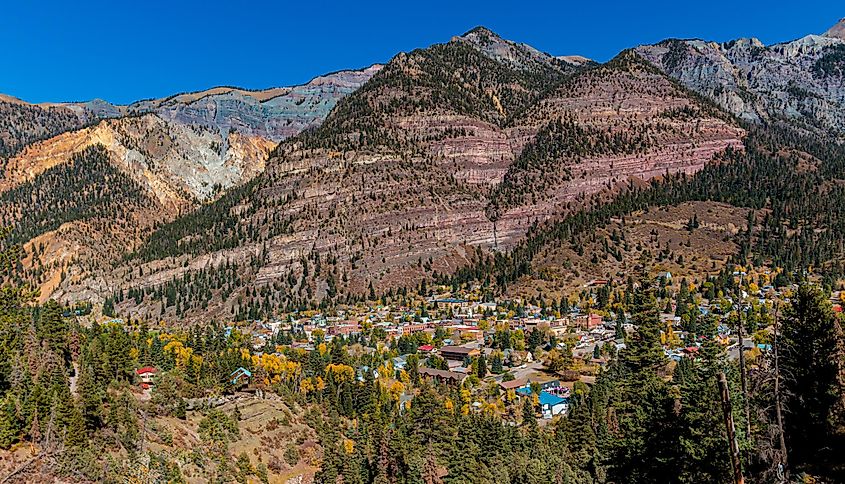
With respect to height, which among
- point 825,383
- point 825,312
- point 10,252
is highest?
point 10,252

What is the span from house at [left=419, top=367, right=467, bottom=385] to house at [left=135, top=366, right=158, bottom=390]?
41677 millimetres

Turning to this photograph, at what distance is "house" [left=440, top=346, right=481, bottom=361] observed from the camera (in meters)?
115

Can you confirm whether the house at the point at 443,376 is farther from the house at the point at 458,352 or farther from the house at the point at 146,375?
the house at the point at 146,375

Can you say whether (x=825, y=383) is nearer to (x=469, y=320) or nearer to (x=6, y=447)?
(x=6, y=447)

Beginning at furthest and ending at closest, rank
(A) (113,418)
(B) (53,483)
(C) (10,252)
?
(A) (113,418)
(B) (53,483)
(C) (10,252)

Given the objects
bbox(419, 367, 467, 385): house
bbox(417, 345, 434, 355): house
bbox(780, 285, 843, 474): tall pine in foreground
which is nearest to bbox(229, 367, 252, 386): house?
bbox(419, 367, 467, 385): house

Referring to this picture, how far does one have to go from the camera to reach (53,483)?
31016 mm

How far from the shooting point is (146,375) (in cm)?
7962

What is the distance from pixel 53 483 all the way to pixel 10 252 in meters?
15.6

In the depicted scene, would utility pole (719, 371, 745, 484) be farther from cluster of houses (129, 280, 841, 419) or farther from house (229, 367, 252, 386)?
house (229, 367, 252, 386)

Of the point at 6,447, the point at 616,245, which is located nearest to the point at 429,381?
the point at 6,447

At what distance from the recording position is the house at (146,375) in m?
75.2

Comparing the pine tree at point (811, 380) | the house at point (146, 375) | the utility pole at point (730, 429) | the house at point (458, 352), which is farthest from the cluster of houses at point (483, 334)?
the utility pole at point (730, 429)

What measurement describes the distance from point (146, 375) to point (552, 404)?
174 ft
